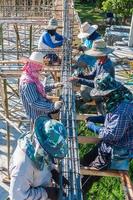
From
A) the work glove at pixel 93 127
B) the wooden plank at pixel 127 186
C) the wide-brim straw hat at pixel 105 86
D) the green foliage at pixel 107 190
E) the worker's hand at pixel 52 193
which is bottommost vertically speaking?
the green foliage at pixel 107 190

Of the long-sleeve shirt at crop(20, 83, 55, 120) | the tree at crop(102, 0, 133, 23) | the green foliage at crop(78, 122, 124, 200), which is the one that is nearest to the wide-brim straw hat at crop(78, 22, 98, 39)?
the green foliage at crop(78, 122, 124, 200)

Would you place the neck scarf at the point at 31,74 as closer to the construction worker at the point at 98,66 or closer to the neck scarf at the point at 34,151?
the construction worker at the point at 98,66

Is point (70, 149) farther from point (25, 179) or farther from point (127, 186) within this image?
point (127, 186)

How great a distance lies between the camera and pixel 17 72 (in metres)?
7.86

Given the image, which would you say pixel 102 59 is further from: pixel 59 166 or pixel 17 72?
pixel 59 166

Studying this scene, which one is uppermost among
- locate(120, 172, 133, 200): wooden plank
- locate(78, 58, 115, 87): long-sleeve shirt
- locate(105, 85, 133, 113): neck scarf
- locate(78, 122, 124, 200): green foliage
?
locate(105, 85, 133, 113): neck scarf

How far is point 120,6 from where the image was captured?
2172 centimetres

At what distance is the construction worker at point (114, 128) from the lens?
196 inches

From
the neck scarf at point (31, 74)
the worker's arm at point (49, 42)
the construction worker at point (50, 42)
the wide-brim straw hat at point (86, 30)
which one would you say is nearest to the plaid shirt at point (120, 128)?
the neck scarf at point (31, 74)

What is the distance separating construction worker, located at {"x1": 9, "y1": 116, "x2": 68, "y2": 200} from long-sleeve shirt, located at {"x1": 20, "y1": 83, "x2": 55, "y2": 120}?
7.67 ft

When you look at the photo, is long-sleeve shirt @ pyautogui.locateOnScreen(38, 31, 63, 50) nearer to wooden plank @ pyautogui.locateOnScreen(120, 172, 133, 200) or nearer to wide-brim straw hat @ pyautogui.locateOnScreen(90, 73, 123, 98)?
wide-brim straw hat @ pyautogui.locateOnScreen(90, 73, 123, 98)

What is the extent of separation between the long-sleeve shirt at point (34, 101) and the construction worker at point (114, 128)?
104cm

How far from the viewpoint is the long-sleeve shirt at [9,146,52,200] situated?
152 inches

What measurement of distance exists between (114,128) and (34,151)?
1.46m
